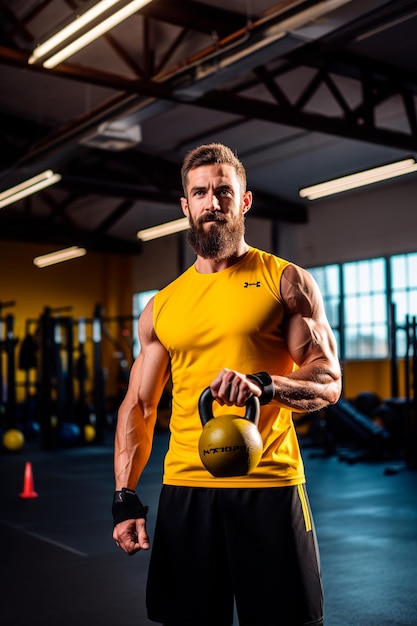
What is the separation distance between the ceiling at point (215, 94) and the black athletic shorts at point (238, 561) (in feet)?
11.7

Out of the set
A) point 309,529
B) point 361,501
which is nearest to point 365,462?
point 361,501

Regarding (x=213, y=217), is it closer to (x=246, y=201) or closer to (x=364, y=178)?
(x=246, y=201)

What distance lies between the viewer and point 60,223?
537 inches

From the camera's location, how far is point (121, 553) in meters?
3.92

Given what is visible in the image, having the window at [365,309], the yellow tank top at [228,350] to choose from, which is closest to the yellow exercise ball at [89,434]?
the window at [365,309]

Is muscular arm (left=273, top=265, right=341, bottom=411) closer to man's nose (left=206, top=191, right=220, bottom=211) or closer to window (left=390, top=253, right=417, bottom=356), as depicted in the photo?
man's nose (left=206, top=191, right=220, bottom=211)

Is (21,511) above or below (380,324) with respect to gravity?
below

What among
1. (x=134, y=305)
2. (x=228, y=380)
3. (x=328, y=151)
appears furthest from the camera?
(x=134, y=305)

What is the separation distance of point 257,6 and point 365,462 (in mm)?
4577

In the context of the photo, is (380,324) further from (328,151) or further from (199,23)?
(199,23)

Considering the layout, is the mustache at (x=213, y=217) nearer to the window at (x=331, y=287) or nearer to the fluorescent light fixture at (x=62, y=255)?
the window at (x=331, y=287)

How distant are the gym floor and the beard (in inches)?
69.2

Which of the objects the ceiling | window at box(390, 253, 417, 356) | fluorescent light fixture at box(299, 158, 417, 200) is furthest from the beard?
window at box(390, 253, 417, 356)

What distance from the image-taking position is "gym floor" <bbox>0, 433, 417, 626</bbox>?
117 inches
